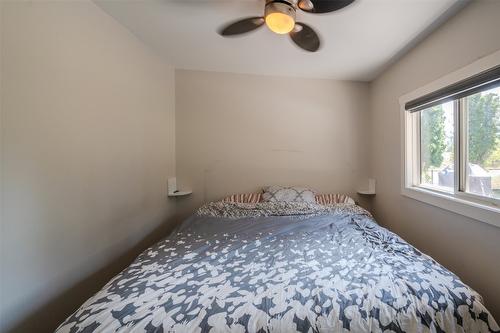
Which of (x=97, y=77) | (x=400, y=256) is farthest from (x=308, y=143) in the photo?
(x=97, y=77)

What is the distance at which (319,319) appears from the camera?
78 cm

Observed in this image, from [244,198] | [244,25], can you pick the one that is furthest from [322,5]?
[244,198]

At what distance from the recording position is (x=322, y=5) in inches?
45.3

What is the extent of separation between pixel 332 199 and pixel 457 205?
1168 mm

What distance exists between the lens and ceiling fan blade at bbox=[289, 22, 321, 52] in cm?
134

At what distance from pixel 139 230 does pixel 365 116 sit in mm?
3127

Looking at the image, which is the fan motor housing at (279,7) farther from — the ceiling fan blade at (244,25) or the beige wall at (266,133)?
the beige wall at (266,133)

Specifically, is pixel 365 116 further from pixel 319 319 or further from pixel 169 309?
pixel 169 309

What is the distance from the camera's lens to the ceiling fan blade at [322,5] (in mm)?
1113

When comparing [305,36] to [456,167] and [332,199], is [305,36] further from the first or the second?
[332,199]

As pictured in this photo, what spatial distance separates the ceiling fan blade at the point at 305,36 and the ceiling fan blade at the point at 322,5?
0.12 meters

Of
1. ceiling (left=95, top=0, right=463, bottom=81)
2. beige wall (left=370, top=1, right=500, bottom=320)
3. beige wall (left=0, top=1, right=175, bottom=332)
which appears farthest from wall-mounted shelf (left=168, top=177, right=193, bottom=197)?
beige wall (left=370, top=1, right=500, bottom=320)

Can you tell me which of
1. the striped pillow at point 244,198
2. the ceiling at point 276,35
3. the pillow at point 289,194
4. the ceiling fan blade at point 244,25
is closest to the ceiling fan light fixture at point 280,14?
the ceiling fan blade at point 244,25

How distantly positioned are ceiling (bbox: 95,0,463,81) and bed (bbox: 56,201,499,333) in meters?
1.71
